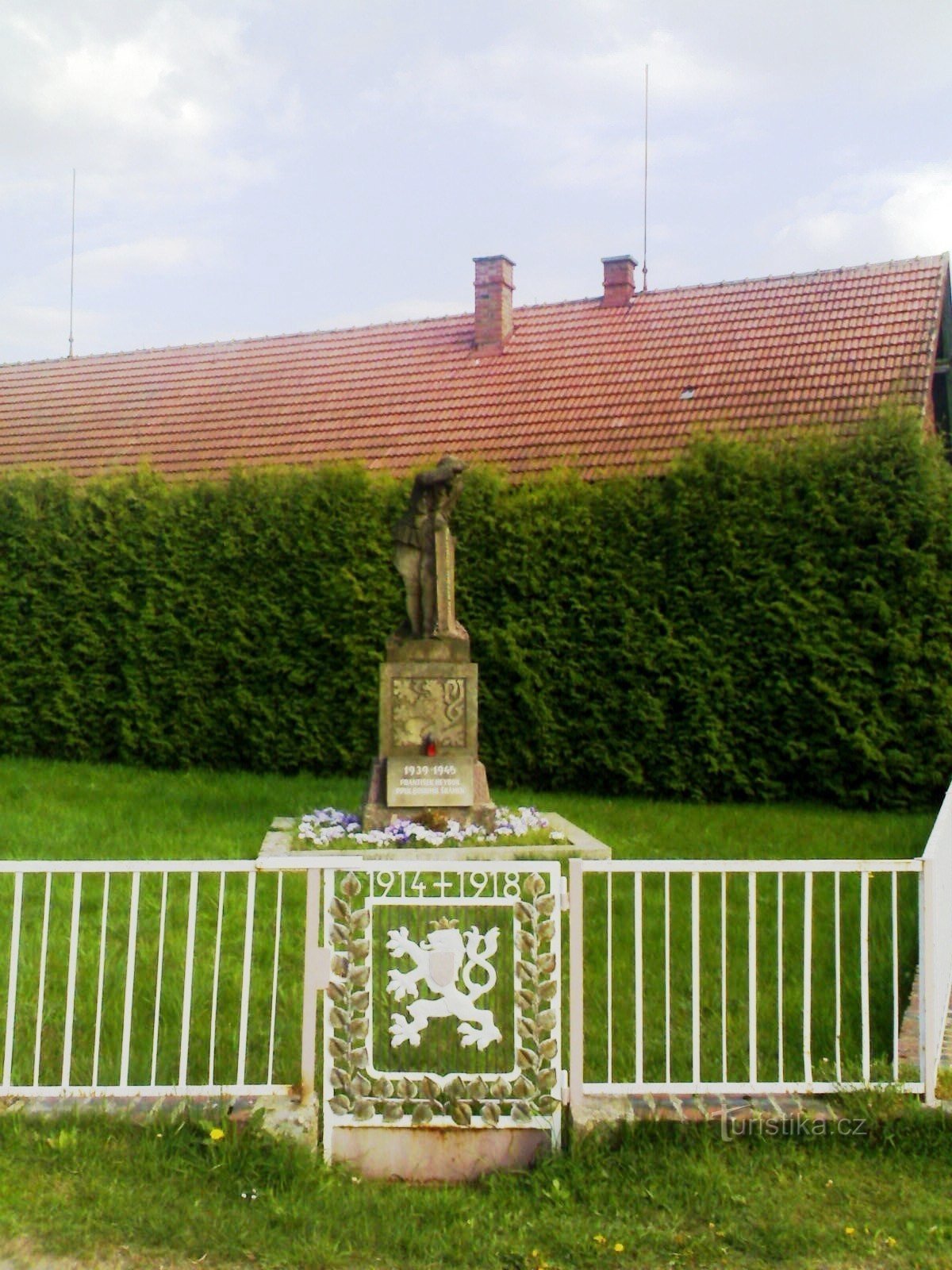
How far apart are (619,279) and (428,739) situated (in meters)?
9.72

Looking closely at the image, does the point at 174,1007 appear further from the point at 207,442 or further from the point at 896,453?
the point at 207,442

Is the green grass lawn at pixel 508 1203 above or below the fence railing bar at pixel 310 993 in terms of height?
below

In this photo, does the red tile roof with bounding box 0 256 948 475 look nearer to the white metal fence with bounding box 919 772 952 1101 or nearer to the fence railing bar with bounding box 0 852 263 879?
the white metal fence with bounding box 919 772 952 1101

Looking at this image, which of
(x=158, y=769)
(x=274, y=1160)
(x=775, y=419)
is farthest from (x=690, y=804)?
(x=274, y=1160)

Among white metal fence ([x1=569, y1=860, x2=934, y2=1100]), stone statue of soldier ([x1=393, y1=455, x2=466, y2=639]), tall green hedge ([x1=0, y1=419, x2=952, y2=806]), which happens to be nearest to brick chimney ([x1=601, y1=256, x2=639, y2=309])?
tall green hedge ([x1=0, y1=419, x2=952, y2=806])

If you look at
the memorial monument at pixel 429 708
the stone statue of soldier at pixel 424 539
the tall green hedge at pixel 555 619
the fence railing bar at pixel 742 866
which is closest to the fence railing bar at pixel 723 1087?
the fence railing bar at pixel 742 866

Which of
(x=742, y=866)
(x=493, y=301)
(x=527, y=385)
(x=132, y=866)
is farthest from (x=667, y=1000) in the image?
(x=493, y=301)

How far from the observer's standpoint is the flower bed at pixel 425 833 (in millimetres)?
8695

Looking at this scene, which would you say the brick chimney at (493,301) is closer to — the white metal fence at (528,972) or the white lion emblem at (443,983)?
the white metal fence at (528,972)

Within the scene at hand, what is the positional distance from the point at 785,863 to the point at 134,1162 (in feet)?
6.72

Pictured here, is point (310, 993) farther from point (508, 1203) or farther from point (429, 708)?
point (429, 708)

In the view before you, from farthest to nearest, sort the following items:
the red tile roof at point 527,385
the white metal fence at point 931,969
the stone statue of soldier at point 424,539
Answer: the red tile roof at point 527,385, the stone statue of soldier at point 424,539, the white metal fence at point 931,969

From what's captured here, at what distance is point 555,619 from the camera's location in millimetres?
12453

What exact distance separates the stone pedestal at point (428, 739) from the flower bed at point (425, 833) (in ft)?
0.50
